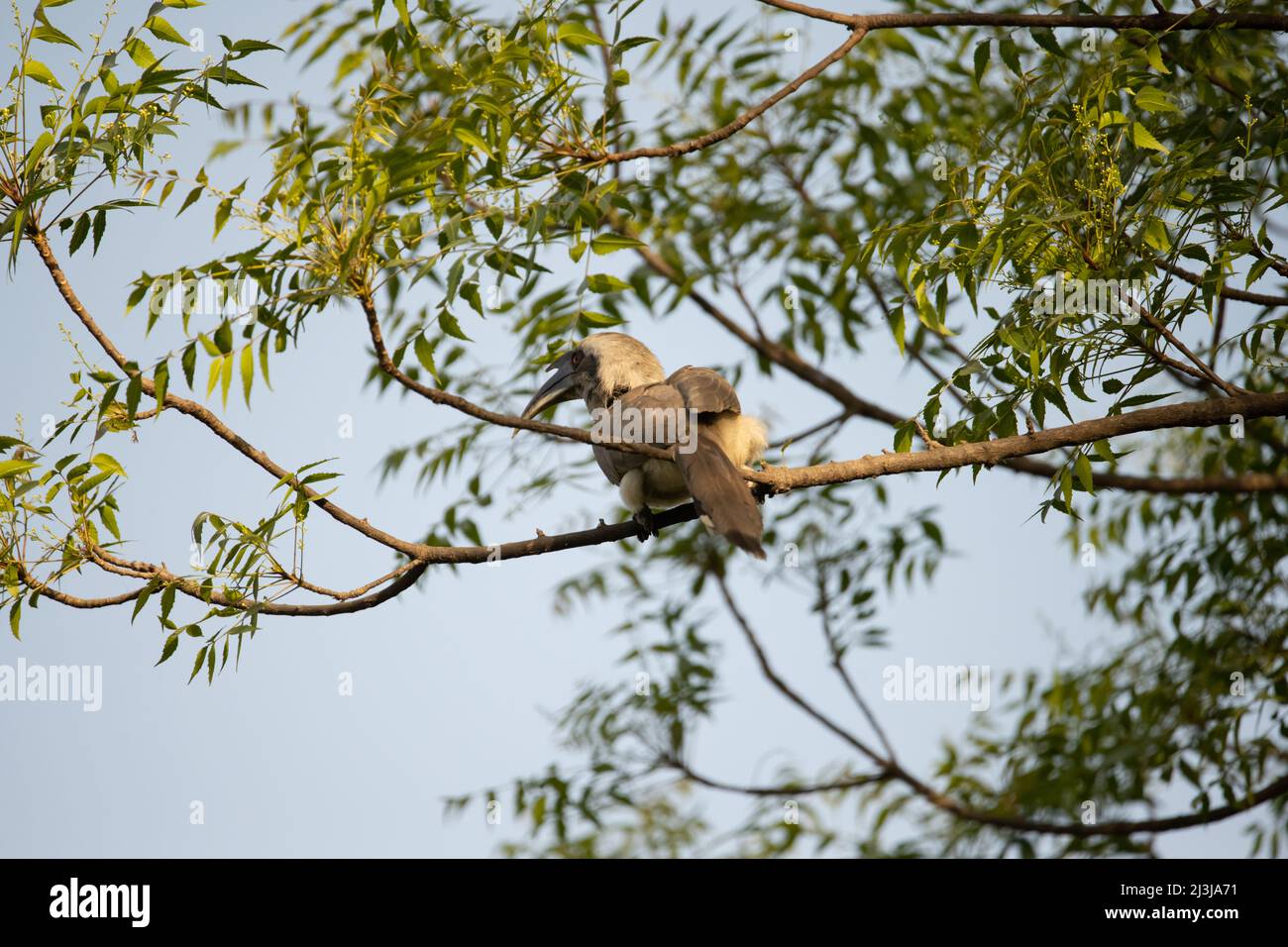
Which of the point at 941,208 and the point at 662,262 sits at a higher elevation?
the point at 662,262

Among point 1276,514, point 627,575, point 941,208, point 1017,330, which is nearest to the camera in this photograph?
point 1017,330

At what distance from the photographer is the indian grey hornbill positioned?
11.1 ft

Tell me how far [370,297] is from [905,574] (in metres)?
4.62

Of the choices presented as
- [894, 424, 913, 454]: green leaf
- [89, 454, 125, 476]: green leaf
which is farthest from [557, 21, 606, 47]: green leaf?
[89, 454, 125, 476]: green leaf

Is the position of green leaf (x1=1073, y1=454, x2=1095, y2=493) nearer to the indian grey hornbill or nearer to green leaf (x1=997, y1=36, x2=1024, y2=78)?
the indian grey hornbill

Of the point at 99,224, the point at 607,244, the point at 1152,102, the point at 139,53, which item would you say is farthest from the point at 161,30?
the point at 1152,102

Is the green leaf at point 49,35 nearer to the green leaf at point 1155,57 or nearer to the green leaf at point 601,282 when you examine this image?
the green leaf at point 601,282

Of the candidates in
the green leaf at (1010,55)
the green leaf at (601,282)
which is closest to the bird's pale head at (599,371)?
the green leaf at (601,282)

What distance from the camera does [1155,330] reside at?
3086mm

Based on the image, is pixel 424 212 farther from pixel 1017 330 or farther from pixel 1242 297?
pixel 1242 297

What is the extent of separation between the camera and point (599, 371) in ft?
15.0

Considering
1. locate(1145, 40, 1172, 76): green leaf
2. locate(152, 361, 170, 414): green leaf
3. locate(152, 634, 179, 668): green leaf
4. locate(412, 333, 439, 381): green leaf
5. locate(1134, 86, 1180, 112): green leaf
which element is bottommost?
locate(152, 634, 179, 668): green leaf

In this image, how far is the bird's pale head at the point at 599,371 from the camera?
4.56m

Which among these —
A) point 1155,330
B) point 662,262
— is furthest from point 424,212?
point 662,262
